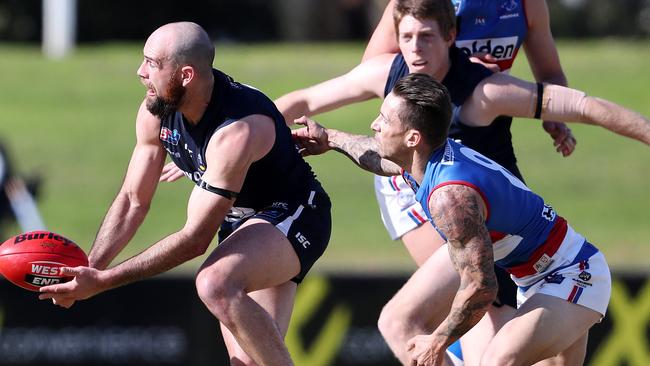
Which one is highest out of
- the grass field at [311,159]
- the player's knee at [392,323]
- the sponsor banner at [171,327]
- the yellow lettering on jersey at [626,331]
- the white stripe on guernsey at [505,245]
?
the white stripe on guernsey at [505,245]

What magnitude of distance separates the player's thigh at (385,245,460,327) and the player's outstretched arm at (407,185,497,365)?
0.83 metres

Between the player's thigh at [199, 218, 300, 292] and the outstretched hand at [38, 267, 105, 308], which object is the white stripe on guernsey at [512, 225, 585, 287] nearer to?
the player's thigh at [199, 218, 300, 292]

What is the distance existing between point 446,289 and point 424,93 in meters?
1.24

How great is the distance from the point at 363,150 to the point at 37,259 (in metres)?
1.75

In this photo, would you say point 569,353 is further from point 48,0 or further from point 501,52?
point 48,0

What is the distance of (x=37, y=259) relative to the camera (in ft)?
18.6

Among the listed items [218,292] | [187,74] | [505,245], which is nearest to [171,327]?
[218,292]

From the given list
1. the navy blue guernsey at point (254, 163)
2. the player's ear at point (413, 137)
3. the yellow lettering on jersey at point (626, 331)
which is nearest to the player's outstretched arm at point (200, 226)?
the navy blue guernsey at point (254, 163)

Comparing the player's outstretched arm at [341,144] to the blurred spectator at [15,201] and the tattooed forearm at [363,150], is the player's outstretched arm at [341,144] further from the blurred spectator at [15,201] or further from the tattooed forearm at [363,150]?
the blurred spectator at [15,201]

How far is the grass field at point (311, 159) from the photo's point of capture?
15953 millimetres

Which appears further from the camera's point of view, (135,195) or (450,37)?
(135,195)

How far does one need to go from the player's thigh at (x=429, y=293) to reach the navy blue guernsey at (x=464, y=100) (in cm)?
60

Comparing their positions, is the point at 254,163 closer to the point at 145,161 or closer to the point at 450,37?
the point at 145,161

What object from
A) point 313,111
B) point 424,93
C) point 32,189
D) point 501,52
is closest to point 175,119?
point 313,111
